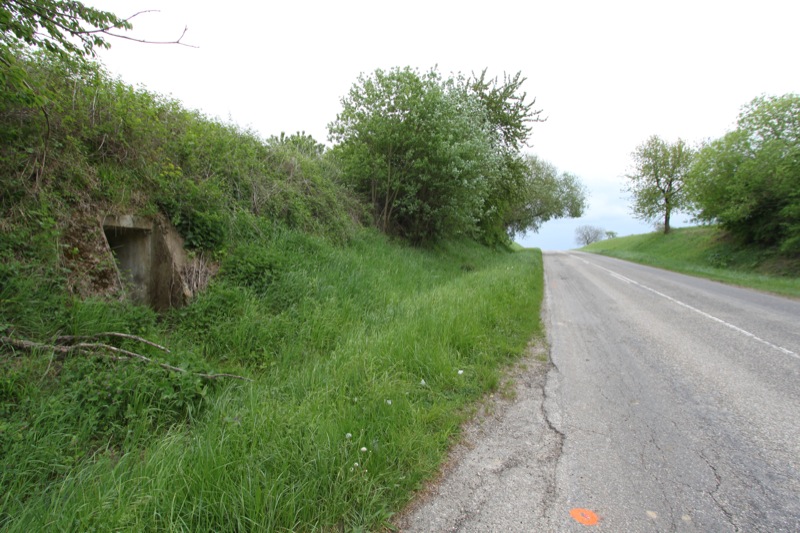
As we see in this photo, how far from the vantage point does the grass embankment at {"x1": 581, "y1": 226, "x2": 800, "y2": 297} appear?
14.0 metres

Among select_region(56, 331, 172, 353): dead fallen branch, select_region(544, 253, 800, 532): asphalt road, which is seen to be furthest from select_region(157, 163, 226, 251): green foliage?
select_region(544, 253, 800, 532): asphalt road

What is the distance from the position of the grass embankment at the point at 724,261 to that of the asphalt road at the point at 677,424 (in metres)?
Result: 8.95

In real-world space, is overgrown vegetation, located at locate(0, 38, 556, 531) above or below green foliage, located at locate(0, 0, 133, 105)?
below

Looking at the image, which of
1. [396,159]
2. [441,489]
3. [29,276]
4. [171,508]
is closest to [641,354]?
[441,489]

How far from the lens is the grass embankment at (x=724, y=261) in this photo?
1404 cm

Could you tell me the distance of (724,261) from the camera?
70.9ft

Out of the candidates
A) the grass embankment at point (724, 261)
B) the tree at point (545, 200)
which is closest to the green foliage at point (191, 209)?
the grass embankment at point (724, 261)

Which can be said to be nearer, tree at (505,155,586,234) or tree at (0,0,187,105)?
tree at (0,0,187,105)

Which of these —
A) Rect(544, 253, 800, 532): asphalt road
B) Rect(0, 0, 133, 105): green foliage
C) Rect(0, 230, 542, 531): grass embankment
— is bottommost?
Rect(544, 253, 800, 532): asphalt road

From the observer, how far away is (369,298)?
6.66 m

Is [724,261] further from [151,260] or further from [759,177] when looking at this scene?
[151,260]

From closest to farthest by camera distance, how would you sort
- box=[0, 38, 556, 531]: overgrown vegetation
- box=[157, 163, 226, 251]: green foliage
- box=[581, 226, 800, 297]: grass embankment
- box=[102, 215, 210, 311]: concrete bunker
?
box=[0, 38, 556, 531]: overgrown vegetation
box=[102, 215, 210, 311]: concrete bunker
box=[157, 163, 226, 251]: green foliage
box=[581, 226, 800, 297]: grass embankment

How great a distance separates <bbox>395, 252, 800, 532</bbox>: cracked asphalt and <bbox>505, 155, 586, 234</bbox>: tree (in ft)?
117

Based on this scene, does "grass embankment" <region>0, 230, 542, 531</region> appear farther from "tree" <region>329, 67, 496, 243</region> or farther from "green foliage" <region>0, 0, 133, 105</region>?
"tree" <region>329, 67, 496, 243</region>
